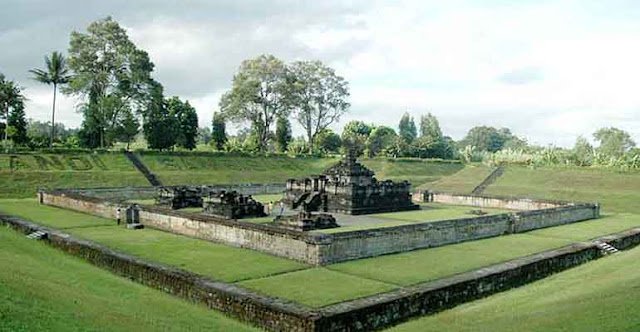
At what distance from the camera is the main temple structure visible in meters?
23.9

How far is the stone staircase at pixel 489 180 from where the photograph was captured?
33.8 meters

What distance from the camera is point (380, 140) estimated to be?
208ft

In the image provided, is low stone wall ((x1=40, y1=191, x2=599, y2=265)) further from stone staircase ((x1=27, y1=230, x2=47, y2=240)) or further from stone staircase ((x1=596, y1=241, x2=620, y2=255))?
stone staircase ((x1=27, y1=230, x2=47, y2=240))

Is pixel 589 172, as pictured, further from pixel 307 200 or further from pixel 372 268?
pixel 372 268

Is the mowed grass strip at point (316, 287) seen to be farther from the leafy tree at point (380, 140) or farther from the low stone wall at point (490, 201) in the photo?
the leafy tree at point (380, 140)

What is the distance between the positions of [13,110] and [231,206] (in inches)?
988

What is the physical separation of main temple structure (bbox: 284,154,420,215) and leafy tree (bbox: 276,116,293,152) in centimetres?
2758

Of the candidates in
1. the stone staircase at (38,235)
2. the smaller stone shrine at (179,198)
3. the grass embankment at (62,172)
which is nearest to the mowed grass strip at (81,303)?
the stone staircase at (38,235)

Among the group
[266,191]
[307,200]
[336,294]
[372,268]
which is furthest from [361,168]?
[336,294]

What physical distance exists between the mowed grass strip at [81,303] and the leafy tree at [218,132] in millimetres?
38577

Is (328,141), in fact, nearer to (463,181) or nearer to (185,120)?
(185,120)

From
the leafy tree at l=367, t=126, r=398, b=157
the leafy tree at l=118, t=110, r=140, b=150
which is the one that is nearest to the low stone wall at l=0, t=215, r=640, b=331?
the leafy tree at l=118, t=110, r=140, b=150

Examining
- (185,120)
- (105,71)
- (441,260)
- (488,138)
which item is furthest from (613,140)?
(441,260)

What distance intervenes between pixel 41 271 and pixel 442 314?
6.94 m
